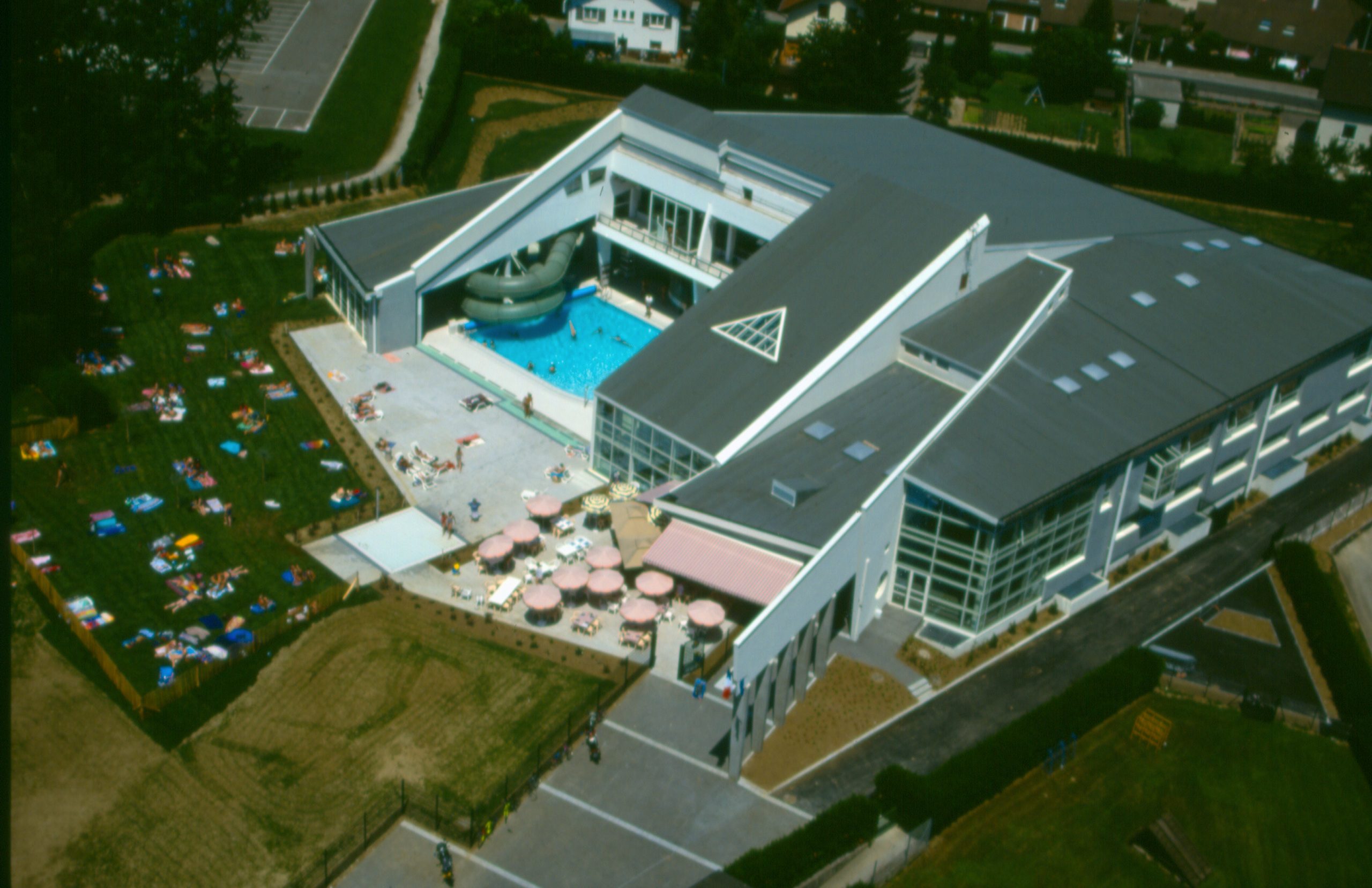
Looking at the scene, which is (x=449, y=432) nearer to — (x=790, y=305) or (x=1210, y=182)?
(x=790, y=305)

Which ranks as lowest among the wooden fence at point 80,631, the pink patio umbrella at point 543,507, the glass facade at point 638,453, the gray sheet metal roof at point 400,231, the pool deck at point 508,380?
the wooden fence at point 80,631

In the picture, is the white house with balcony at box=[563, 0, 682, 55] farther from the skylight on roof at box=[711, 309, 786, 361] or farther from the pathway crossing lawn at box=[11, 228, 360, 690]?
the skylight on roof at box=[711, 309, 786, 361]

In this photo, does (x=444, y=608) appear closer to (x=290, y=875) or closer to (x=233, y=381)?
(x=290, y=875)

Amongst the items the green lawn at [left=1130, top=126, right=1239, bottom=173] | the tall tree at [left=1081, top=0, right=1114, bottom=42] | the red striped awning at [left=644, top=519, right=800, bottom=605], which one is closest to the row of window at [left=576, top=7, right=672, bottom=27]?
the green lawn at [left=1130, top=126, right=1239, bottom=173]

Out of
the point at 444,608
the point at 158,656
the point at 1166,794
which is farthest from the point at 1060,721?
the point at 158,656

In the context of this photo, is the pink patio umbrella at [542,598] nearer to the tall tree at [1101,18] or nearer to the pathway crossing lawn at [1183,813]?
the pathway crossing lawn at [1183,813]

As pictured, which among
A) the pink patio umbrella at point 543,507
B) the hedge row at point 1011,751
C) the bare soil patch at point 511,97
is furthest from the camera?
the bare soil patch at point 511,97

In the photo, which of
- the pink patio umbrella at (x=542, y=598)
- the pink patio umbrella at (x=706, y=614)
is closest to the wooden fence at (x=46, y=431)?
the pink patio umbrella at (x=542, y=598)
